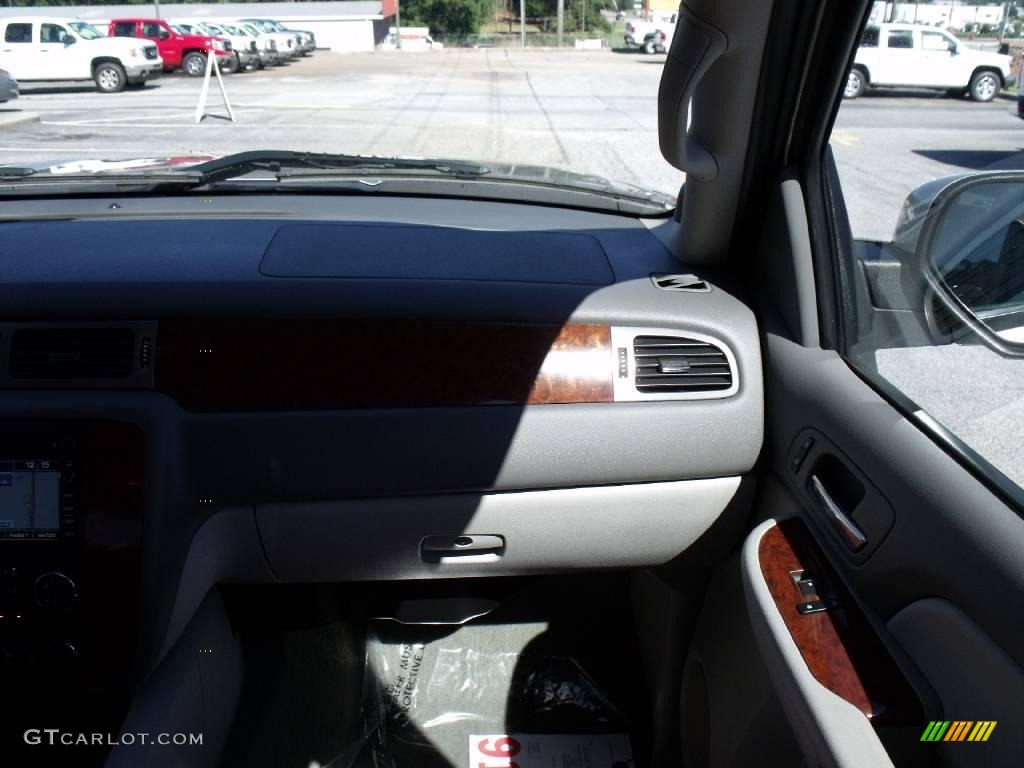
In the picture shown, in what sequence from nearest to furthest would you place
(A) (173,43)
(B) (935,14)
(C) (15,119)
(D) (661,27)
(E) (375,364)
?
(B) (935,14), (E) (375,364), (D) (661,27), (C) (15,119), (A) (173,43)

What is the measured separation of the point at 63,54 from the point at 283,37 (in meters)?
14.8

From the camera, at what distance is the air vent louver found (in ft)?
7.11

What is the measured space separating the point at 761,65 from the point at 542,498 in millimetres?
1172

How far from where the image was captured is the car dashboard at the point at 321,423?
6.81 ft

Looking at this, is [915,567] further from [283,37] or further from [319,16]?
[319,16]

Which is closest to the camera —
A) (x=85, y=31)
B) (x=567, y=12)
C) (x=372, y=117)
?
(x=372, y=117)

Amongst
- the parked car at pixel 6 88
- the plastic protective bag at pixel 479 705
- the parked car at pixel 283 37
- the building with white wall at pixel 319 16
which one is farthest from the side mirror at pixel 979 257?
the building with white wall at pixel 319 16

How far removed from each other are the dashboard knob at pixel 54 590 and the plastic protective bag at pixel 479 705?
2.95ft

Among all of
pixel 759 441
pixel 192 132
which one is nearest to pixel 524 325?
pixel 759 441

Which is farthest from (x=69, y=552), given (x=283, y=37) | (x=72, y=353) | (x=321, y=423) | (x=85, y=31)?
(x=283, y=37)

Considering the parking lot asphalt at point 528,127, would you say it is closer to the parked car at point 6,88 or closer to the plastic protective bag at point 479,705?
the parked car at point 6,88

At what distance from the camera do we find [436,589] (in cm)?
281

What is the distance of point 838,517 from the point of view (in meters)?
1.80

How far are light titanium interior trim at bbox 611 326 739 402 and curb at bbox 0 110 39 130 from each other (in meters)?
11.6
